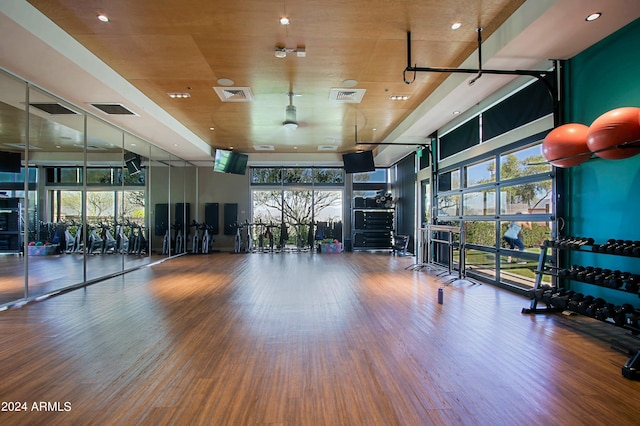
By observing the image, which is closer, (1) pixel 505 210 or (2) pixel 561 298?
(2) pixel 561 298

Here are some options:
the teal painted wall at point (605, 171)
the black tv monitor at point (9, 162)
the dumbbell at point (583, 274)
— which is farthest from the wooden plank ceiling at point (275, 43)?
the dumbbell at point (583, 274)

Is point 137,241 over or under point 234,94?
under

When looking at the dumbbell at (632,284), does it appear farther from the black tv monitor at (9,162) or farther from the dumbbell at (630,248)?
the black tv monitor at (9,162)

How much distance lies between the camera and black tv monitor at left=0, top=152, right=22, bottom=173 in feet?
16.1

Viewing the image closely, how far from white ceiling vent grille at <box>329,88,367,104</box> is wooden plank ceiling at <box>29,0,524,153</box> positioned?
0.39 ft

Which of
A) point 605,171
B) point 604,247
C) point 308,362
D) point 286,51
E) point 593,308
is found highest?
point 286,51

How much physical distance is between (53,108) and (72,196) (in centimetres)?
365

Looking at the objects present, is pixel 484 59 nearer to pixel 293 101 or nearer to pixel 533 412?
pixel 293 101

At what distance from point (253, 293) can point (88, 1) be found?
4.20 meters

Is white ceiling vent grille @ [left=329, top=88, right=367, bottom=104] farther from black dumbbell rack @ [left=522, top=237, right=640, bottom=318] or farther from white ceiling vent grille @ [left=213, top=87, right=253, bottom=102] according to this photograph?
black dumbbell rack @ [left=522, top=237, right=640, bottom=318]

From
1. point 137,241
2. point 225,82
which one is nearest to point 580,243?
point 225,82

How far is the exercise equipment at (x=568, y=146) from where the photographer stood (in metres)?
3.35

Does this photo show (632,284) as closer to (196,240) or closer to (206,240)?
(206,240)

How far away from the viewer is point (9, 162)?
16.3 ft
